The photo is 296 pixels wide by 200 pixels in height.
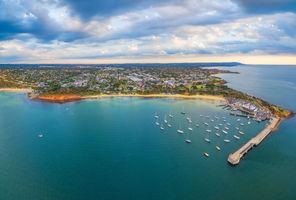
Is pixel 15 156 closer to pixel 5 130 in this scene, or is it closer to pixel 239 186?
pixel 5 130

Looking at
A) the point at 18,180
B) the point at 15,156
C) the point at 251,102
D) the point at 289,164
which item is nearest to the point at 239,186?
the point at 289,164

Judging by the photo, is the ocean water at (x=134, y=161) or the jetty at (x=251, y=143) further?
the jetty at (x=251, y=143)

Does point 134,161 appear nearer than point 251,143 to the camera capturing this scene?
Yes

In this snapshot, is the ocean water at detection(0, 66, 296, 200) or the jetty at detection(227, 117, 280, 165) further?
the jetty at detection(227, 117, 280, 165)
